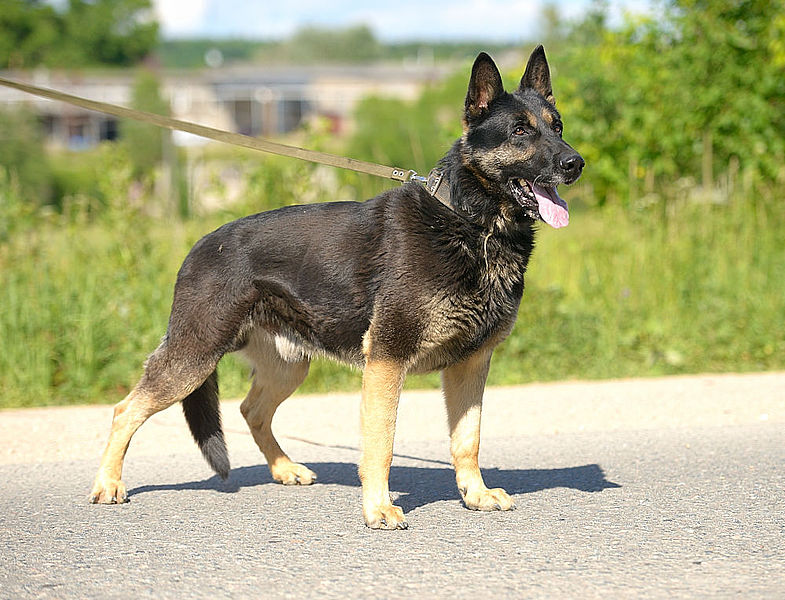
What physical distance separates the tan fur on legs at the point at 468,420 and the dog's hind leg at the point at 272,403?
34.3 inches

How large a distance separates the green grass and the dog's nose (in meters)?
3.85

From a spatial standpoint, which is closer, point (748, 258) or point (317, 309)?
point (317, 309)

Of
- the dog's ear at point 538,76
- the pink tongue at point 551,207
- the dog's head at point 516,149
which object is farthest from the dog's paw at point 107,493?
the dog's ear at point 538,76

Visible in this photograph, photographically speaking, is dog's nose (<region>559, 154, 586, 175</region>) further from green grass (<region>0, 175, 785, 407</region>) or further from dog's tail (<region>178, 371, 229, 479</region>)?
green grass (<region>0, 175, 785, 407</region>)

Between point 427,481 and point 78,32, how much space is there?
281ft

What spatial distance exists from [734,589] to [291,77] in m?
80.3

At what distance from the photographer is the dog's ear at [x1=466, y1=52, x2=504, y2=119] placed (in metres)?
4.41

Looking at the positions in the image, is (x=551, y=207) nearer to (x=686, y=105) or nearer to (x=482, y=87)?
(x=482, y=87)

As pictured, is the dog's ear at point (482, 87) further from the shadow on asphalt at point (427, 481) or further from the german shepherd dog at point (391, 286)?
the shadow on asphalt at point (427, 481)

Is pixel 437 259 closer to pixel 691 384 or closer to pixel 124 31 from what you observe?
pixel 691 384

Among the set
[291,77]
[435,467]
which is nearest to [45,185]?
[435,467]

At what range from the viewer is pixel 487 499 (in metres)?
4.50

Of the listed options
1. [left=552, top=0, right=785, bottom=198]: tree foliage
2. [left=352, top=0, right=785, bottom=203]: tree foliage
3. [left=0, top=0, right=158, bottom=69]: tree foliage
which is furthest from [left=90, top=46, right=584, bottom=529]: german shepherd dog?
[left=0, top=0, right=158, bottom=69]: tree foliage

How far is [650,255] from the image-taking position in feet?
32.6
